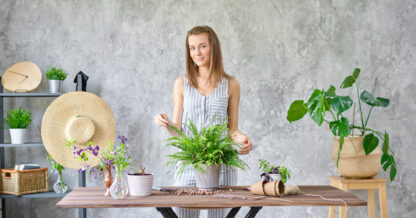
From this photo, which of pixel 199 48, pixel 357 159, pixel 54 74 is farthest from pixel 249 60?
pixel 54 74

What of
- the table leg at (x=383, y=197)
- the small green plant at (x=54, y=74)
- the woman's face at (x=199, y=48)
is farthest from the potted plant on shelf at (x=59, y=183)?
the table leg at (x=383, y=197)

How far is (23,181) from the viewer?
331 centimetres

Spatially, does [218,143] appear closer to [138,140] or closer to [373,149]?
[373,149]

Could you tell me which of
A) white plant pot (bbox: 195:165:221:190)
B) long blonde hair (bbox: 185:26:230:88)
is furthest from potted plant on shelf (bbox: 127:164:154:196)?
long blonde hair (bbox: 185:26:230:88)

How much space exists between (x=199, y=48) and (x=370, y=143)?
1.58 meters

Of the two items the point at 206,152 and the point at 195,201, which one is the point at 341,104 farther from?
the point at 195,201

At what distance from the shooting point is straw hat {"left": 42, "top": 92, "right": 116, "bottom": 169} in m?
3.26

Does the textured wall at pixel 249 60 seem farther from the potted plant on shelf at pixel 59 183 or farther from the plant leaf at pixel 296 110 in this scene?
the plant leaf at pixel 296 110

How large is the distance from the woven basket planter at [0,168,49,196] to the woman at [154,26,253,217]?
1667mm

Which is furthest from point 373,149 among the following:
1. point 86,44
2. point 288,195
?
point 86,44

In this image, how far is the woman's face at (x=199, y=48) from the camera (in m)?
2.24

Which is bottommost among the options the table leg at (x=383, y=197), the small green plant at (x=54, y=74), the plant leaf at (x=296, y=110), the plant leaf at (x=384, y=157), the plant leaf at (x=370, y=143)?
the table leg at (x=383, y=197)

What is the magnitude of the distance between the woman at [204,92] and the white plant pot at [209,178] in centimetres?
A: 23

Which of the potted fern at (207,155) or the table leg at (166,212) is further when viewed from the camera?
the potted fern at (207,155)
